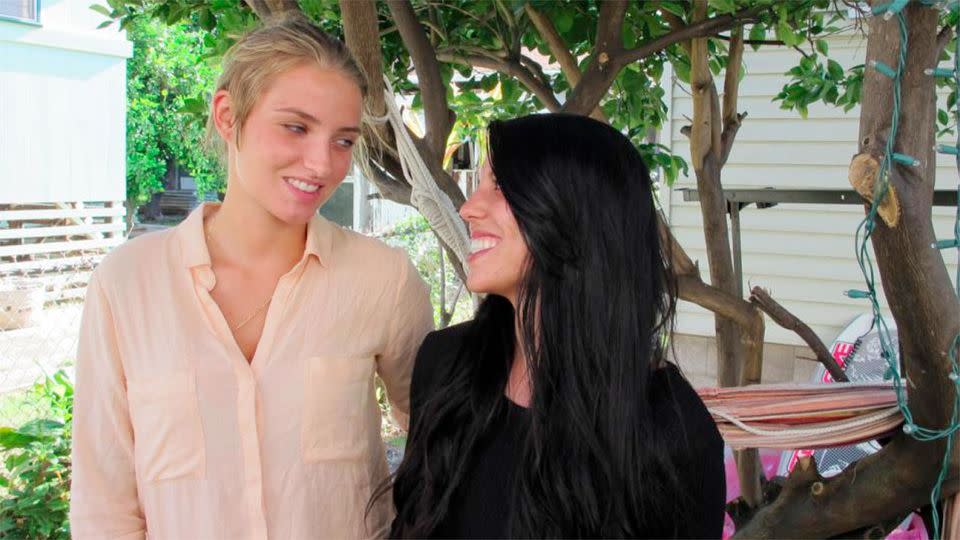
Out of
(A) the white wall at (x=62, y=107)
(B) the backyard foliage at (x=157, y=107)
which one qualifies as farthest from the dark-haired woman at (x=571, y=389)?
(B) the backyard foliage at (x=157, y=107)

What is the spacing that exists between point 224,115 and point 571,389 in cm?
68

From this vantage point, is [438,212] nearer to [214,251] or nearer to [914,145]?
[214,251]

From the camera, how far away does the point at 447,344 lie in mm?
1619

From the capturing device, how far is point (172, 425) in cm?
148

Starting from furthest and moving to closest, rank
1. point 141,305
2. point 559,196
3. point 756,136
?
point 756,136 < point 141,305 < point 559,196

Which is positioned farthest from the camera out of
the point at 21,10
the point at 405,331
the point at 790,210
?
the point at 21,10

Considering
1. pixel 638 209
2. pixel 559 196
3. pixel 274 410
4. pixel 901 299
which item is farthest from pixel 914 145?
pixel 274 410

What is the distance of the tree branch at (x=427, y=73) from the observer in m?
2.42

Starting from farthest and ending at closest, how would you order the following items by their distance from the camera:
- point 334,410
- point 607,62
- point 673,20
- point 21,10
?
point 21,10 → point 673,20 → point 607,62 → point 334,410

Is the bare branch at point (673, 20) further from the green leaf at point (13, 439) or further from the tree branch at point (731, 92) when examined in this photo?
the green leaf at point (13, 439)

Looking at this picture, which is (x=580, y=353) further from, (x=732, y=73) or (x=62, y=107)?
(x=62, y=107)

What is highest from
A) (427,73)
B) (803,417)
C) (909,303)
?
(427,73)

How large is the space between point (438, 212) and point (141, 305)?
0.73 metres

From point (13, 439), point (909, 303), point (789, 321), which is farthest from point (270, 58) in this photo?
point (13, 439)
